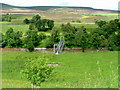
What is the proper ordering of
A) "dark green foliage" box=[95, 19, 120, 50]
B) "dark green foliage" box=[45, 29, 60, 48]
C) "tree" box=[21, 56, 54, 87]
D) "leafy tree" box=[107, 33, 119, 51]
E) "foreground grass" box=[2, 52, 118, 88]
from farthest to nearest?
1. "dark green foliage" box=[45, 29, 60, 48]
2. "dark green foliage" box=[95, 19, 120, 50]
3. "leafy tree" box=[107, 33, 119, 51]
4. "foreground grass" box=[2, 52, 118, 88]
5. "tree" box=[21, 56, 54, 87]

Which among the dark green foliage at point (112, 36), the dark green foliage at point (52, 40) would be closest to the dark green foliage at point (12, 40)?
the dark green foliage at point (52, 40)

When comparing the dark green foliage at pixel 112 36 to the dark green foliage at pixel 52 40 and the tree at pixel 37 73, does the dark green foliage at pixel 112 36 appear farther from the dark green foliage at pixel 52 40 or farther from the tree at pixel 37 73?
the tree at pixel 37 73

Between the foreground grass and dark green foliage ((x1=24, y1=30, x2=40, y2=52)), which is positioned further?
dark green foliage ((x1=24, y1=30, x2=40, y2=52))

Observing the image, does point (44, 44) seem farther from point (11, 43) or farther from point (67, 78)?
point (67, 78)

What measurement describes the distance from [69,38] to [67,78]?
169 ft

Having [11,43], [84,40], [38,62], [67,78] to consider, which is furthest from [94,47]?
[38,62]

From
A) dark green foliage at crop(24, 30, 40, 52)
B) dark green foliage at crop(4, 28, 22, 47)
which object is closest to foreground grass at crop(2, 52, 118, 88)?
dark green foliage at crop(24, 30, 40, 52)

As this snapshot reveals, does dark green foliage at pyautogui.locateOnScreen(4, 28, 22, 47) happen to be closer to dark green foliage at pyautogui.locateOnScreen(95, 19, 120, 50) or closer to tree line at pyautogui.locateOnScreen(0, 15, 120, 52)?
tree line at pyautogui.locateOnScreen(0, 15, 120, 52)

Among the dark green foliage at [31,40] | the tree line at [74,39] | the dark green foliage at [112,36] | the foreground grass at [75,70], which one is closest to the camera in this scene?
the foreground grass at [75,70]

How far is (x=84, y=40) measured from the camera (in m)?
77.4

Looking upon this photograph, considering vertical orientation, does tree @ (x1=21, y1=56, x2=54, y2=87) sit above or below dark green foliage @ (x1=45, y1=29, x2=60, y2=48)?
above

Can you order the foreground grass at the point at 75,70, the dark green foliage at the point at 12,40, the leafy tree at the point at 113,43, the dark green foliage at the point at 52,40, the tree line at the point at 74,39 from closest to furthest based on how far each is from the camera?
1. the foreground grass at the point at 75,70
2. the leafy tree at the point at 113,43
3. the tree line at the point at 74,39
4. the dark green foliage at the point at 52,40
5. the dark green foliage at the point at 12,40

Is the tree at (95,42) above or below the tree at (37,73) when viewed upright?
below

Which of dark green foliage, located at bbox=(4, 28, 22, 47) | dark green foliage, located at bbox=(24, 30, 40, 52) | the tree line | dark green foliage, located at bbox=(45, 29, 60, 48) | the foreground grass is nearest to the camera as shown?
the foreground grass
